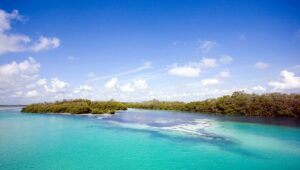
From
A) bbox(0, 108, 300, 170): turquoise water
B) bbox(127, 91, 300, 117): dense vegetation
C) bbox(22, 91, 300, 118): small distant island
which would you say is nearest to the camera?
bbox(0, 108, 300, 170): turquoise water

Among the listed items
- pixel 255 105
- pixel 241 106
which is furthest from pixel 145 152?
pixel 241 106

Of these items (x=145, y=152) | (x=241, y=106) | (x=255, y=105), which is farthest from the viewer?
(x=241, y=106)

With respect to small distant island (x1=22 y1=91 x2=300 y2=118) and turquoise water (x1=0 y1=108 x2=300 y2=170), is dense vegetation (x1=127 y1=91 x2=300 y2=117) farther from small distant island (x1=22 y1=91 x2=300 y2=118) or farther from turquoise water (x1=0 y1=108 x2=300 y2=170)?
turquoise water (x1=0 y1=108 x2=300 y2=170)

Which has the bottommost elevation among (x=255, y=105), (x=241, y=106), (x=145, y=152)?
(x=145, y=152)

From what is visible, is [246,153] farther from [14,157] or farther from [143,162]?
[14,157]

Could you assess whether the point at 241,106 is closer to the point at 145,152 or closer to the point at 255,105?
the point at 255,105

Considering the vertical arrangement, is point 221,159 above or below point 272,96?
below

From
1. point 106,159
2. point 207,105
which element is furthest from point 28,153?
point 207,105

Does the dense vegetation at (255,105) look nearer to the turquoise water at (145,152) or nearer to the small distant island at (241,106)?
the small distant island at (241,106)

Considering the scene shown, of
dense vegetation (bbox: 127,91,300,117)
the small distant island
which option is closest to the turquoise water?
the small distant island

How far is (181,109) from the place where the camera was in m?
84.1

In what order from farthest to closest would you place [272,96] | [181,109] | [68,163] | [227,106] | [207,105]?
[181,109] → [207,105] → [227,106] → [272,96] → [68,163]

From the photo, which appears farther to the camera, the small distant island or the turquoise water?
the small distant island

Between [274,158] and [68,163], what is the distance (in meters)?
13.4
